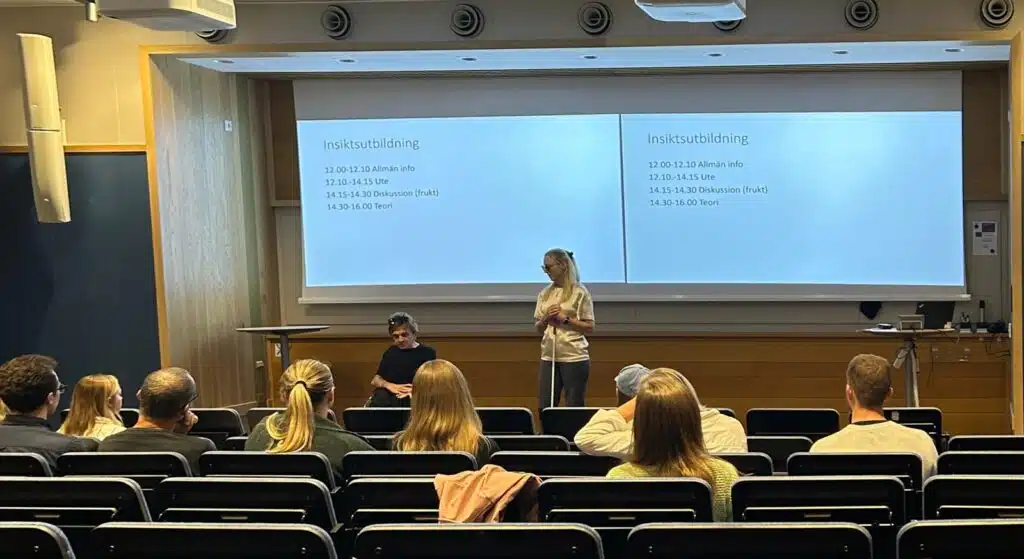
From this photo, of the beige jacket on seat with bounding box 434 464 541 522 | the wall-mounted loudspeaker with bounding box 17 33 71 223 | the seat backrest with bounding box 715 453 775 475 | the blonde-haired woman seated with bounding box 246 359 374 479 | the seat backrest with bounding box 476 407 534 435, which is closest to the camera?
the beige jacket on seat with bounding box 434 464 541 522

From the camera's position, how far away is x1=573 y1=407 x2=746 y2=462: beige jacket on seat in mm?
3869

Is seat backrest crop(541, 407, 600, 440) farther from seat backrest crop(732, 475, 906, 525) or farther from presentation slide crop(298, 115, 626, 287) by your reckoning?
presentation slide crop(298, 115, 626, 287)

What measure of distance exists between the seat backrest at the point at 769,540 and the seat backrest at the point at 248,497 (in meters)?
1.21

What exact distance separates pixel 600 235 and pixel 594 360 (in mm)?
1006

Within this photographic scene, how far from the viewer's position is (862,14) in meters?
6.91

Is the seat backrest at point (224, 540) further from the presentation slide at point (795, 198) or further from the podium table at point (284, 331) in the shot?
the presentation slide at point (795, 198)

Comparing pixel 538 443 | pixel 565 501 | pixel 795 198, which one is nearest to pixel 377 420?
pixel 538 443

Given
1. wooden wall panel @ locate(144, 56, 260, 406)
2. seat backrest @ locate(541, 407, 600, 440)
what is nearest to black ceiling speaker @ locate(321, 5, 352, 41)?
wooden wall panel @ locate(144, 56, 260, 406)

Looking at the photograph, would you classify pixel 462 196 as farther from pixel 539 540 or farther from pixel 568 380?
pixel 539 540

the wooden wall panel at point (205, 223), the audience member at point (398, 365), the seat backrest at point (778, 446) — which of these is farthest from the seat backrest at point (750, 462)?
the wooden wall panel at point (205, 223)

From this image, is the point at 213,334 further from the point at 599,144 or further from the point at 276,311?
the point at 599,144

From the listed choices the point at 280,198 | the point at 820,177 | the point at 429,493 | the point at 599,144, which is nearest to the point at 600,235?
the point at 599,144

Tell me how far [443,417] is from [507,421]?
4.87ft

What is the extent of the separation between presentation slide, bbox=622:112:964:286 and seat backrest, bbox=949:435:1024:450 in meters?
4.22
